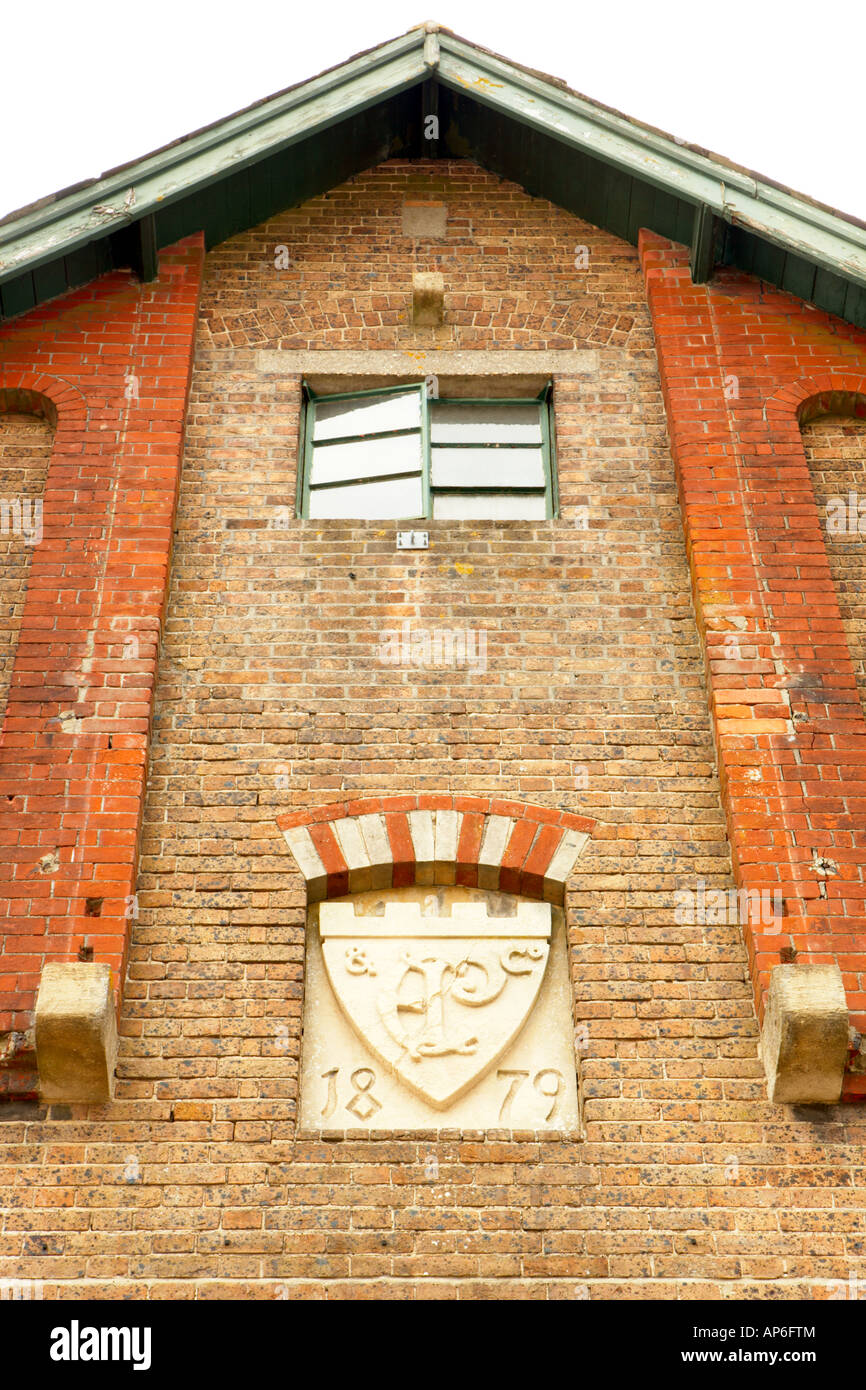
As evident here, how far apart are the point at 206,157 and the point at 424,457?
7.66 ft

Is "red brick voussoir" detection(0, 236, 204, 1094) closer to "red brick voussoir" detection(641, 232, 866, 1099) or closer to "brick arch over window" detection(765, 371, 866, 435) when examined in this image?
"red brick voussoir" detection(641, 232, 866, 1099)

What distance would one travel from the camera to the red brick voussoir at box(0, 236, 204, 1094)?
645 centimetres

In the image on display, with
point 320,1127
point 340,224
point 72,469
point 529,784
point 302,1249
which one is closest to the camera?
point 302,1249

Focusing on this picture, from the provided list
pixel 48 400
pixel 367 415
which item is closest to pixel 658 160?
pixel 367 415

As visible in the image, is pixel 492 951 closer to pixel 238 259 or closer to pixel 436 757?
pixel 436 757

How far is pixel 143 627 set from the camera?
24.5 feet

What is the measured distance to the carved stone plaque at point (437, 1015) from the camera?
20.4 feet

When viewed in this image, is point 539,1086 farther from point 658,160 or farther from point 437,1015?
point 658,160

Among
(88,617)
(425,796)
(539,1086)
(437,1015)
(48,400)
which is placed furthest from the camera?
(48,400)

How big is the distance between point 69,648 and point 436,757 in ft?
6.36

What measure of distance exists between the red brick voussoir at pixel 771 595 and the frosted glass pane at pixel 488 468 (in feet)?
2.86

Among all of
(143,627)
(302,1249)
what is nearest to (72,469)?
(143,627)

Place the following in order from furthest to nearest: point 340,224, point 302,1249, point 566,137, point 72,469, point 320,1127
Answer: point 340,224 < point 566,137 < point 72,469 < point 320,1127 < point 302,1249

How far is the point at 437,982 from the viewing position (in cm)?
651
